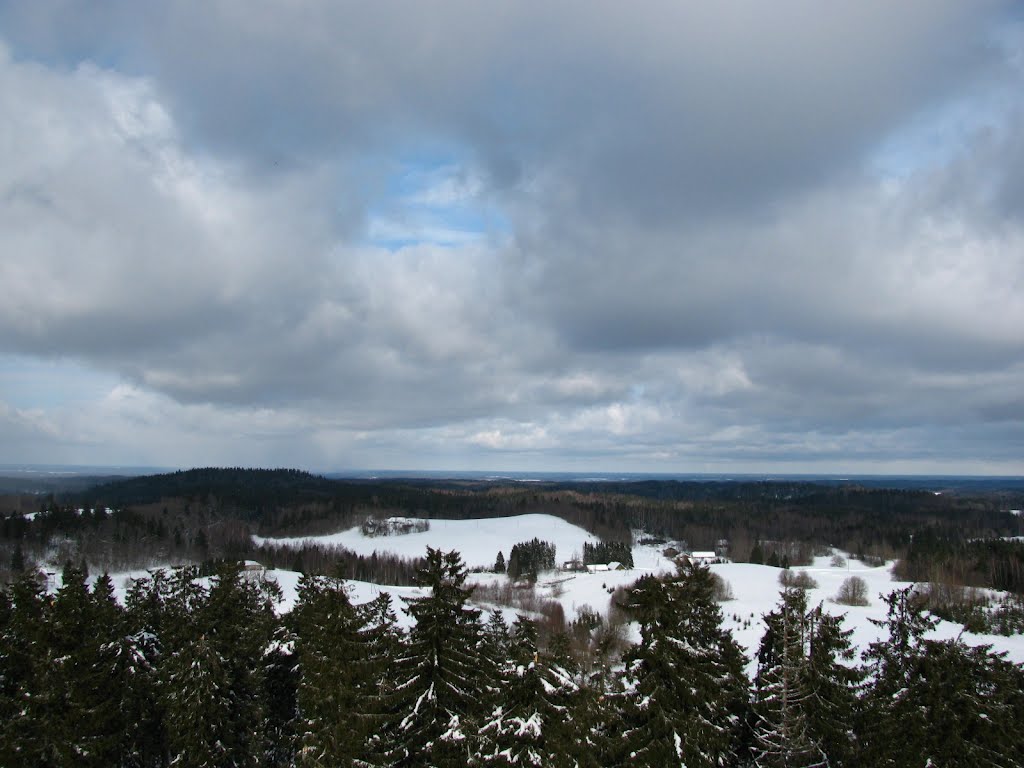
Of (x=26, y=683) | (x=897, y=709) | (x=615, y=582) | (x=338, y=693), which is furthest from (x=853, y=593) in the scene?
(x=26, y=683)

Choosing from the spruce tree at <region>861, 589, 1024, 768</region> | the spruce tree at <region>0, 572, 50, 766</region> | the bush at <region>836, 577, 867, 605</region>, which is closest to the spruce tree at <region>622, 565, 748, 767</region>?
the spruce tree at <region>861, 589, 1024, 768</region>

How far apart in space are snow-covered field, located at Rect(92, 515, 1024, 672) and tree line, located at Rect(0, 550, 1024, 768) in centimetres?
524

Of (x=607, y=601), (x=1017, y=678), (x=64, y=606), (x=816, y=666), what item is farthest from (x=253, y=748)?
(x=607, y=601)

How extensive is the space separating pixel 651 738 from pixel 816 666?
11.6 m

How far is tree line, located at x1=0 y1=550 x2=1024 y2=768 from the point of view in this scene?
1532 centimetres

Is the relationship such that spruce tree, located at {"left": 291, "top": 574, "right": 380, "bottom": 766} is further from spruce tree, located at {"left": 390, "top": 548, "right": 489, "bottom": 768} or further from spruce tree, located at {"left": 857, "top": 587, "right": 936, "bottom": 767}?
spruce tree, located at {"left": 857, "top": 587, "right": 936, "bottom": 767}

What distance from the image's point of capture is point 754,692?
23531mm

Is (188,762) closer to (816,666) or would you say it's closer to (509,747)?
(509,747)

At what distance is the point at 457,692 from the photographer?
18.0m

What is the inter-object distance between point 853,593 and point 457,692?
90062 millimetres

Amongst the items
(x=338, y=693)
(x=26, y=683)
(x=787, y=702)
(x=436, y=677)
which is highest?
(x=436, y=677)

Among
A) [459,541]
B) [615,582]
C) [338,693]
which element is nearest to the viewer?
[338,693]

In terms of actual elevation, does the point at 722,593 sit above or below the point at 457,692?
below

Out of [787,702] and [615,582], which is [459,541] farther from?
[787,702]
